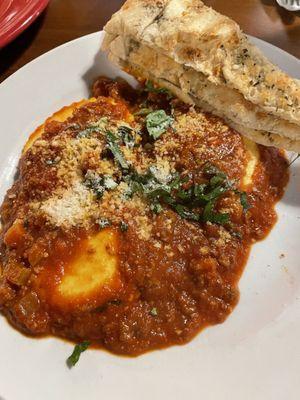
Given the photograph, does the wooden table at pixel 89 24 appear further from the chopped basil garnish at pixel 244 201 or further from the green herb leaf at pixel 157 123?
the chopped basil garnish at pixel 244 201

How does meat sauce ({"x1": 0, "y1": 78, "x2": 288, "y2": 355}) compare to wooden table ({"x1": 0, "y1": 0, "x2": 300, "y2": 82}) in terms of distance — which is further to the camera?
wooden table ({"x1": 0, "y1": 0, "x2": 300, "y2": 82})

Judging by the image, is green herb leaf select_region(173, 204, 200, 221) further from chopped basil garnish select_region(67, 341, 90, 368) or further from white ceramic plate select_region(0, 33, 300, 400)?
chopped basil garnish select_region(67, 341, 90, 368)

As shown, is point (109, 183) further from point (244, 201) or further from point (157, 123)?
point (244, 201)

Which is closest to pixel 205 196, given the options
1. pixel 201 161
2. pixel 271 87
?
pixel 201 161

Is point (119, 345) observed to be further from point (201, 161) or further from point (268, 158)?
point (268, 158)

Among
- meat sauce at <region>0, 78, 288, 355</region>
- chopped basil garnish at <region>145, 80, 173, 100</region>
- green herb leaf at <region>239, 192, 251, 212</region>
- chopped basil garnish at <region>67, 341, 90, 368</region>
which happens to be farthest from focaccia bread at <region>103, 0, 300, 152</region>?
chopped basil garnish at <region>67, 341, 90, 368</region>

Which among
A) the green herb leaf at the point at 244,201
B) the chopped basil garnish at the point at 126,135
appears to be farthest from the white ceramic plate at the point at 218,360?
the chopped basil garnish at the point at 126,135
